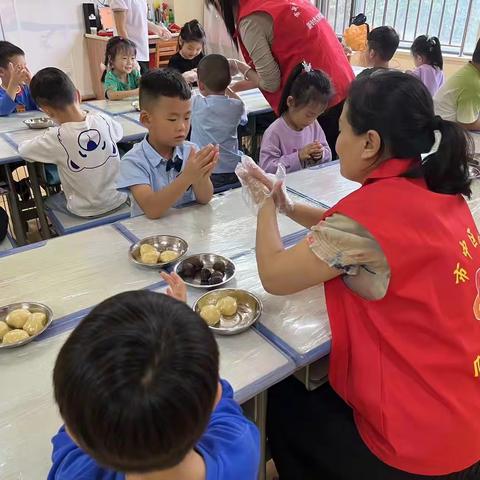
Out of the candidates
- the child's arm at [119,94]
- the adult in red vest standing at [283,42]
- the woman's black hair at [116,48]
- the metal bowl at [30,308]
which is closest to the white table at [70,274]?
the metal bowl at [30,308]

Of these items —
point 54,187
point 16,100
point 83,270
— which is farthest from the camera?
point 16,100

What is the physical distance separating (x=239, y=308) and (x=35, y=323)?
1.69ft

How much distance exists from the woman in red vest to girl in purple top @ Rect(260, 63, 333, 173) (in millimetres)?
1247

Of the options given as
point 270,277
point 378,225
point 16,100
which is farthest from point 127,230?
point 16,100

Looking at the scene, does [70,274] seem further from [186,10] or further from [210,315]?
[186,10]

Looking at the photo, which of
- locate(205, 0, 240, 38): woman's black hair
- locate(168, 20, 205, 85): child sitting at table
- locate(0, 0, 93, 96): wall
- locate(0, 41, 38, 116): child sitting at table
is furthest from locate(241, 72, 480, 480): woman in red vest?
locate(0, 0, 93, 96): wall

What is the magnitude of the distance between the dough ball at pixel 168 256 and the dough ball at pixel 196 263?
0.05m

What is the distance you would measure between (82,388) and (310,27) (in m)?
2.40

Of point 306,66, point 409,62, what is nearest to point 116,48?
point 306,66

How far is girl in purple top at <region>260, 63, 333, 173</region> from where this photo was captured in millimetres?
2340

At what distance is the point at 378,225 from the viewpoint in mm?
992

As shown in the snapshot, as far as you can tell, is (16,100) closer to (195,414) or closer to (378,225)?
(378,225)

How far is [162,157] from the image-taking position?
6.26 ft

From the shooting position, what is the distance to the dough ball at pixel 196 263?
1.41m
